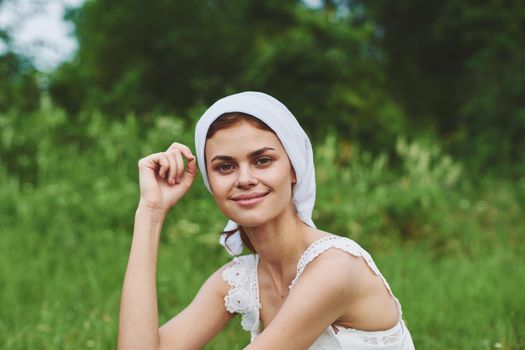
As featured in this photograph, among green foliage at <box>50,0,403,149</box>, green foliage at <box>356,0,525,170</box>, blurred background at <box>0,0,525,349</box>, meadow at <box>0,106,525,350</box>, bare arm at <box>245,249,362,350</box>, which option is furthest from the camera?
green foliage at <box>356,0,525,170</box>

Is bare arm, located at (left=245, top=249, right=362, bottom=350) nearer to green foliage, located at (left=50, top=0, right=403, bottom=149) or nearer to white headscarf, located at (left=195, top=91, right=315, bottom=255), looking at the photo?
white headscarf, located at (left=195, top=91, right=315, bottom=255)

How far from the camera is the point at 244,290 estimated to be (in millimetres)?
2211

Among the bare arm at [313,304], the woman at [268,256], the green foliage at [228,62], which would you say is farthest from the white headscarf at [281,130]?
the green foliage at [228,62]

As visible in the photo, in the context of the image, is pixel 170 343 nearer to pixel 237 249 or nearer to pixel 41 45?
pixel 237 249

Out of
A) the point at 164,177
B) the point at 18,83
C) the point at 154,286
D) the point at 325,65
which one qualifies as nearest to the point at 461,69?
the point at 325,65

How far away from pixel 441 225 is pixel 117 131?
338 cm

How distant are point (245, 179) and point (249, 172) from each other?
0.11 feet

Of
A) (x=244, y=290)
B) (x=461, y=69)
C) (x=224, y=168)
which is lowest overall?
(x=244, y=290)

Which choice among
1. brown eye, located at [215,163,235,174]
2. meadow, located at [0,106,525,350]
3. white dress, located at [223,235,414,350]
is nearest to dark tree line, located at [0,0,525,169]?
meadow, located at [0,106,525,350]

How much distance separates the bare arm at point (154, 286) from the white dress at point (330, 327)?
6 centimetres

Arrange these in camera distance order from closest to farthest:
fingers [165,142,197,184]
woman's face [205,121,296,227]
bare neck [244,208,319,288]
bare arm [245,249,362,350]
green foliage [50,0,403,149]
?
bare arm [245,249,362,350] < woman's face [205,121,296,227] < bare neck [244,208,319,288] < fingers [165,142,197,184] < green foliage [50,0,403,149]

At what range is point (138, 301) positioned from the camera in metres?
2.02

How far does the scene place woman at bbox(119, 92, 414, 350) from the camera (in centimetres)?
189

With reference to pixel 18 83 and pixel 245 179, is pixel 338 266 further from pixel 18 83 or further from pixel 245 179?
pixel 18 83
